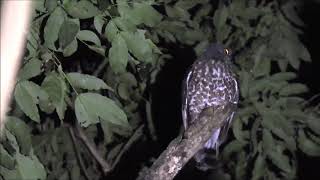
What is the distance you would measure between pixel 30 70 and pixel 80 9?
0.77 feet

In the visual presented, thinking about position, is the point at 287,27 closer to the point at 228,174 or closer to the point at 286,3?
the point at 286,3

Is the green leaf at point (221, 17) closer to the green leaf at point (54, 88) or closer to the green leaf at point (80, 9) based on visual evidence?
the green leaf at point (80, 9)

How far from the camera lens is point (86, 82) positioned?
58.2 inches

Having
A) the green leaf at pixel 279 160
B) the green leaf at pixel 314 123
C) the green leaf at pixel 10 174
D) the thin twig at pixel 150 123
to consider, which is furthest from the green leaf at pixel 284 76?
the green leaf at pixel 10 174

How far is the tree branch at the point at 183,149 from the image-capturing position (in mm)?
1744

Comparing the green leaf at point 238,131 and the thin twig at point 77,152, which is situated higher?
the green leaf at point 238,131

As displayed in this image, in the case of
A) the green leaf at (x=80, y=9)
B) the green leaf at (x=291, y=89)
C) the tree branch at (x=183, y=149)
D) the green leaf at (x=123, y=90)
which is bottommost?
the green leaf at (x=123, y=90)

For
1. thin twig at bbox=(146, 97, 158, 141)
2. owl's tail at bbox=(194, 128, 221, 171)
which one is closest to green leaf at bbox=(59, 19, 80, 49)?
owl's tail at bbox=(194, 128, 221, 171)

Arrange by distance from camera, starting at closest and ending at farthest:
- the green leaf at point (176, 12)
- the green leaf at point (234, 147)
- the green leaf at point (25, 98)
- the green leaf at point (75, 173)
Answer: the green leaf at point (25, 98) < the green leaf at point (176, 12) < the green leaf at point (234, 147) < the green leaf at point (75, 173)

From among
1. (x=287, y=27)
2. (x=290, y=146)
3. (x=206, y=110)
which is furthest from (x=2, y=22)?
(x=287, y=27)

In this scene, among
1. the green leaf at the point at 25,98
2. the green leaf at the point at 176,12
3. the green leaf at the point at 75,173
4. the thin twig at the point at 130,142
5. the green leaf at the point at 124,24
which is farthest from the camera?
the thin twig at the point at 130,142

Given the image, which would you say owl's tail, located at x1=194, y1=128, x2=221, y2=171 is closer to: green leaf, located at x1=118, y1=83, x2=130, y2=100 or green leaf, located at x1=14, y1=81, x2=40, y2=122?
green leaf, located at x1=118, y1=83, x2=130, y2=100

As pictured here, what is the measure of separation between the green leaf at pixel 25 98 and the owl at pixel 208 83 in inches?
62.4

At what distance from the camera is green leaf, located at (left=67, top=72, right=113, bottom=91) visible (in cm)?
146
